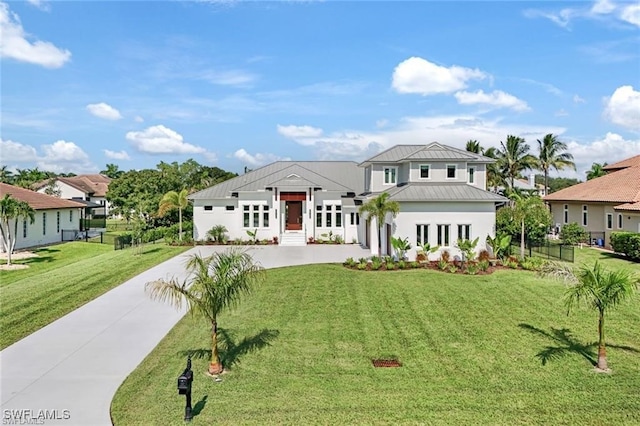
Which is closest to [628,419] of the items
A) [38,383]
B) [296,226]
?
[38,383]

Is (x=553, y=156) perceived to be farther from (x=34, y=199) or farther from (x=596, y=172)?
(x=34, y=199)

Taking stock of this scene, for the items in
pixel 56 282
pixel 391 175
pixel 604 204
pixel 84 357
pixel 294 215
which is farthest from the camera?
pixel 294 215

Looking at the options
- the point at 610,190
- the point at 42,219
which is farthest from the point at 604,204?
the point at 42,219

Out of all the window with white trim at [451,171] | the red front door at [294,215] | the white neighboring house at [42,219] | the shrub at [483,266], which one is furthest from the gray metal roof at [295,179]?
the shrub at [483,266]

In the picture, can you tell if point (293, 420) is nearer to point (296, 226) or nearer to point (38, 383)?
point (38, 383)

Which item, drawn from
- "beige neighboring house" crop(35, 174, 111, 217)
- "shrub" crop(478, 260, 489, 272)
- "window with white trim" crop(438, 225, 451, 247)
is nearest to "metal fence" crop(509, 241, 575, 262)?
"window with white trim" crop(438, 225, 451, 247)

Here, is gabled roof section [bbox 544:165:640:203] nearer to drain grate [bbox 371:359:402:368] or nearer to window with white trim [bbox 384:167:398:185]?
window with white trim [bbox 384:167:398:185]

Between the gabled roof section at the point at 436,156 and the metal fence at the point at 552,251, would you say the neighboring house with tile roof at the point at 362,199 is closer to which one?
the gabled roof section at the point at 436,156

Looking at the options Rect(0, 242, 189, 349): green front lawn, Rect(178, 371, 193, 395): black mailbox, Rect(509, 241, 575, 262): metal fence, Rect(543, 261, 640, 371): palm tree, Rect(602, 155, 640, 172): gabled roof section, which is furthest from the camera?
Rect(602, 155, 640, 172): gabled roof section
